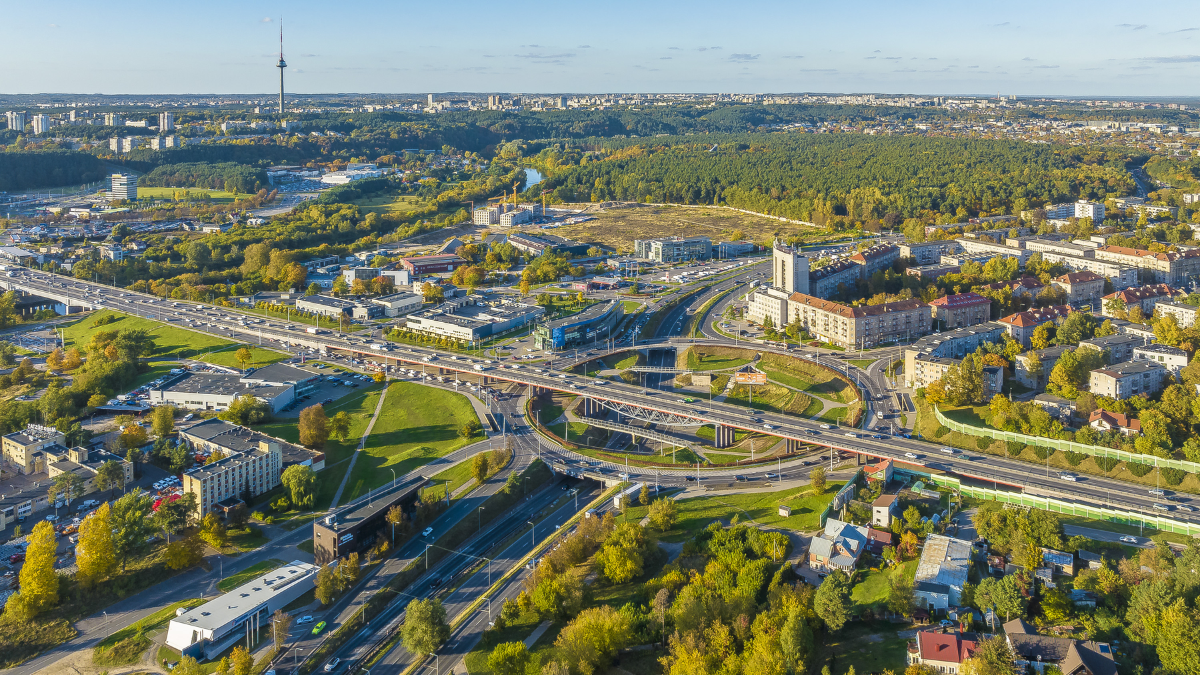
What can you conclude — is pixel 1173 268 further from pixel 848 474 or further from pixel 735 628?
pixel 735 628

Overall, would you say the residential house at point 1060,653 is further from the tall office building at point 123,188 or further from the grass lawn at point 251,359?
the tall office building at point 123,188

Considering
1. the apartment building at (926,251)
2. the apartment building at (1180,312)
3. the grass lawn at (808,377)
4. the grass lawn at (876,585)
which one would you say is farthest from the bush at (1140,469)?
the apartment building at (926,251)

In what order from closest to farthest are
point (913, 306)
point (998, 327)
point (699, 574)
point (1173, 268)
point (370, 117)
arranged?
point (699, 574)
point (998, 327)
point (913, 306)
point (1173, 268)
point (370, 117)

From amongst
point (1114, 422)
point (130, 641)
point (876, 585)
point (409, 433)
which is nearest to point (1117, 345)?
point (1114, 422)

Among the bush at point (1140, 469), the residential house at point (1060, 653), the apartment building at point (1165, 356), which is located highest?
the apartment building at point (1165, 356)

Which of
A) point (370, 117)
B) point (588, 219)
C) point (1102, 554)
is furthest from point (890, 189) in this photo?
point (370, 117)

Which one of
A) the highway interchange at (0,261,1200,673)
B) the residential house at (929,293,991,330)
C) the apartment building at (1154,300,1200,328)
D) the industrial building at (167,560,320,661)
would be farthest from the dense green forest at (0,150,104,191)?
the apartment building at (1154,300,1200,328)

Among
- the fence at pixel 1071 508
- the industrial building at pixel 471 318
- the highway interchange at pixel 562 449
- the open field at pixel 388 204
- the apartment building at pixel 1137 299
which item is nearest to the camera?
the fence at pixel 1071 508
